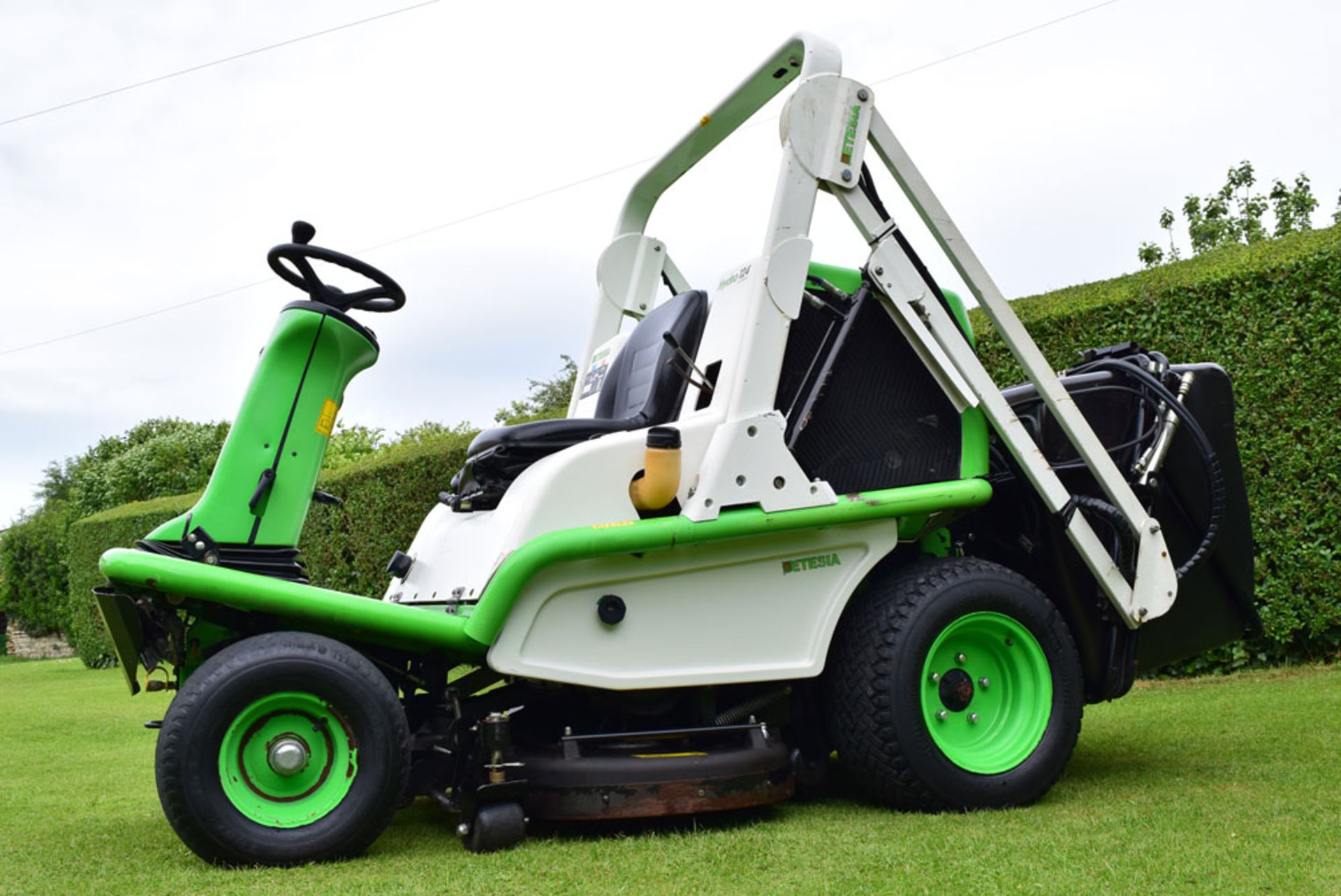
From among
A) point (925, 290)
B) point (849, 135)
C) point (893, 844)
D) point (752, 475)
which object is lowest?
point (893, 844)

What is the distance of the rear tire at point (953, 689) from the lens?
3889 mm

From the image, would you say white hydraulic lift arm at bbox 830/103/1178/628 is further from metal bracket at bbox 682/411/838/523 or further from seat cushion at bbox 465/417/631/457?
seat cushion at bbox 465/417/631/457

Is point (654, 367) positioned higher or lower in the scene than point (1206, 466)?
higher

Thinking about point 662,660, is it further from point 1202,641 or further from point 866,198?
point 1202,641

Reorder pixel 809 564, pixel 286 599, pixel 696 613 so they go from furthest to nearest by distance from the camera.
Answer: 1. pixel 809 564
2. pixel 696 613
3. pixel 286 599

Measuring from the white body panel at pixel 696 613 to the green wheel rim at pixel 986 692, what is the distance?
388mm

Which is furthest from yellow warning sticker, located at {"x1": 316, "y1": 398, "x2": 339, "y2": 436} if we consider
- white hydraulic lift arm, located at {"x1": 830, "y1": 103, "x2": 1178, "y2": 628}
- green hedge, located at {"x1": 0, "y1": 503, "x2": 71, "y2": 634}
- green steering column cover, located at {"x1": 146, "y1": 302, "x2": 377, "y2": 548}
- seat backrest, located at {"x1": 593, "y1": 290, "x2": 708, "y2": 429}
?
green hedge, located at {"x1": 0, "y1": 503, "x2": 71, "y2": 634}

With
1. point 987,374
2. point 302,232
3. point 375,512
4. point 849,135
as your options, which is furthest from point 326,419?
point 375,512

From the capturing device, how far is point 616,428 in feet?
13.6

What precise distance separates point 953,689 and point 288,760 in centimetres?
210

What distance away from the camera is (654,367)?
447cm

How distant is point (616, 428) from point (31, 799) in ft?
10.0

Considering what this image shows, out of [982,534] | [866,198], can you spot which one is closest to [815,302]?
[866,198]

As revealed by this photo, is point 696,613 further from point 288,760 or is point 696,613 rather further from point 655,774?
point 288,760
